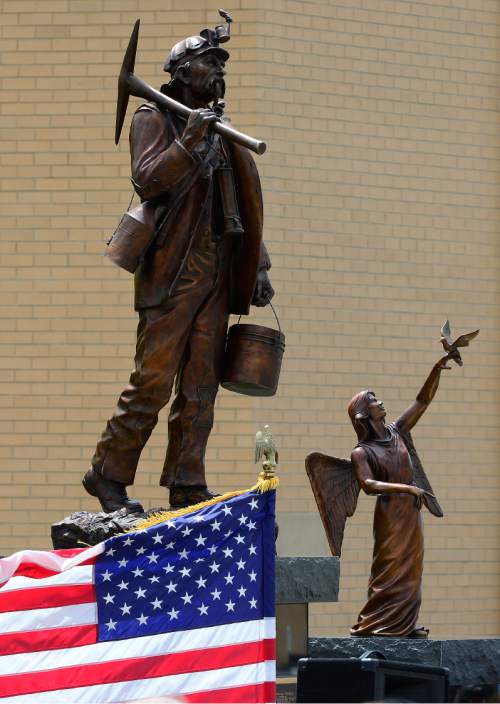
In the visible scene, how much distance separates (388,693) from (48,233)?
6.31 metres

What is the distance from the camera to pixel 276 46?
1159cm

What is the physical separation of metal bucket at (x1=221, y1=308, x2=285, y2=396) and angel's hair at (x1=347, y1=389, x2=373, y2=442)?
1.78m

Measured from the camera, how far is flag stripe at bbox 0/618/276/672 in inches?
190

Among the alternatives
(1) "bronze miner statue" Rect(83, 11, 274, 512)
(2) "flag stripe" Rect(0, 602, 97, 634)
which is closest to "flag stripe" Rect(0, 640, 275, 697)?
(2) "flag stripe" Rect(0, 602, 97, 634)

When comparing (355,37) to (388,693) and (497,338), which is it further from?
(388,693)

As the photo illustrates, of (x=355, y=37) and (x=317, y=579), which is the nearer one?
(x=317, y=579)

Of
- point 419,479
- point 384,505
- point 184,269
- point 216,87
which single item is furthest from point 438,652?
point 216,87

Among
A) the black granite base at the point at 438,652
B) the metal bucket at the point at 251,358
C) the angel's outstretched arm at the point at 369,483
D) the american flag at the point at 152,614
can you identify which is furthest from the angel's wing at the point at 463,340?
the american flag at the point at 152,614

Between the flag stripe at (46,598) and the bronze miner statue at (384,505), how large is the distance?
330 cm

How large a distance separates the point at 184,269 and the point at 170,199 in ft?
0.99

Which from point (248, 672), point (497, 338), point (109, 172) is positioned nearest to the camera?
point (248, 672)

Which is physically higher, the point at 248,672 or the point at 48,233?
the point at 48,233

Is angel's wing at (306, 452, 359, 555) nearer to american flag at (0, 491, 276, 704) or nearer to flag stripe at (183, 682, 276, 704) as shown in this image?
american flag at (0, 491, 276, 704)

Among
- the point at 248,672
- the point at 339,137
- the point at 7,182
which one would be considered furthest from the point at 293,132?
the point at 248,672
